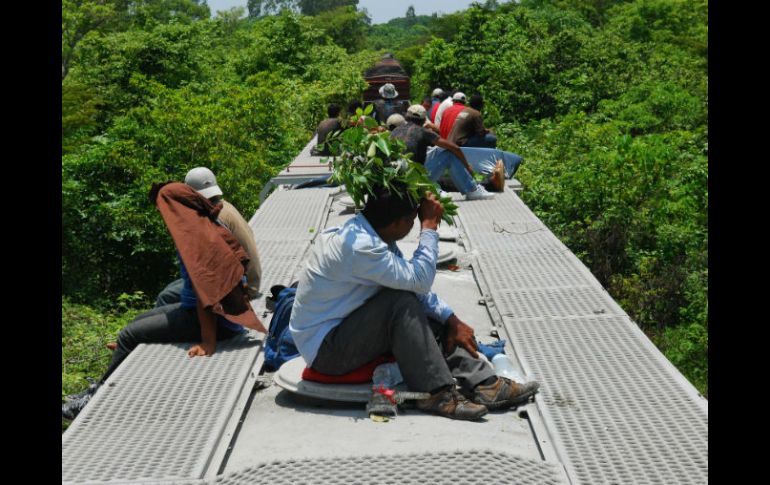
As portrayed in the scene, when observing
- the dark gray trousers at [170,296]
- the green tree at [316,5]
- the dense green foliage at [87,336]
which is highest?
the green tree at [316,5]

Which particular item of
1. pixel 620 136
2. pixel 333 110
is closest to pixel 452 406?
pixel 620 136

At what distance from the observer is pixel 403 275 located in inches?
164

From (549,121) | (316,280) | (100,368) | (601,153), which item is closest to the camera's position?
(316,280)

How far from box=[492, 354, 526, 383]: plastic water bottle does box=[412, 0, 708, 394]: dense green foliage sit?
12.2ft

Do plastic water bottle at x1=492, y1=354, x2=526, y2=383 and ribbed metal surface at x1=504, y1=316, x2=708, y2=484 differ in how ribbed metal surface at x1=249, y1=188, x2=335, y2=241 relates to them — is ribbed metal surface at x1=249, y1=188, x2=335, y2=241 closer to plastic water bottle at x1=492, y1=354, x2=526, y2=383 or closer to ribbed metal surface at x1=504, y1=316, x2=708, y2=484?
ribbed metal surface at x1=504, y1=316, x2=708, y2=484

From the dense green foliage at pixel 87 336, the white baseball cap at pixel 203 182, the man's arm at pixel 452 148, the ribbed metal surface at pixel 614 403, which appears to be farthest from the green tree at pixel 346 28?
the ribbed metal surface at pixel 614 403

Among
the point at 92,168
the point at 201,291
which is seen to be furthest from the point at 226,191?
the point at 201,291

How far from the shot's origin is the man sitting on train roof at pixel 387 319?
13.6 feet

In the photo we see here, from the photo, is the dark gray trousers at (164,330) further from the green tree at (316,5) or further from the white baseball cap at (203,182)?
the green tree at (316,5)

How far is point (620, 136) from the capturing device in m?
13.1

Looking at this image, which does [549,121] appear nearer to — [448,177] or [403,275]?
[448,177]

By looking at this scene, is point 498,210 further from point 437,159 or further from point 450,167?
point 437,159

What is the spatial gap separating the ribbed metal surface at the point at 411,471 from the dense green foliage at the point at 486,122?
13.7 feet

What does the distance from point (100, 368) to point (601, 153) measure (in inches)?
261
